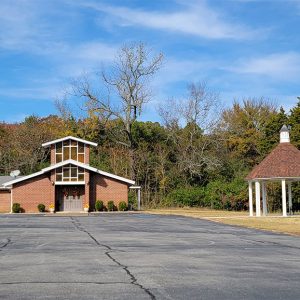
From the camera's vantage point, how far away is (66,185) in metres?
55.1

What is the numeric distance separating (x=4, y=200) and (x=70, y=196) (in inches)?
285

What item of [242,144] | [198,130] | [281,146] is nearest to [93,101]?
[198,130]

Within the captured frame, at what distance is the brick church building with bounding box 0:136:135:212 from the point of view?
53.7m

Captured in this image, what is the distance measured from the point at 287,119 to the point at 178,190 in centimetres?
1615

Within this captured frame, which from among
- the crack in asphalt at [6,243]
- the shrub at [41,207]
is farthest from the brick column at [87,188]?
the crack in asphalt at [6,243]

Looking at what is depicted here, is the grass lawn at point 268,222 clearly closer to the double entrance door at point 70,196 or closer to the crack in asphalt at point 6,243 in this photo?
the crack in asphalt at point 6,243

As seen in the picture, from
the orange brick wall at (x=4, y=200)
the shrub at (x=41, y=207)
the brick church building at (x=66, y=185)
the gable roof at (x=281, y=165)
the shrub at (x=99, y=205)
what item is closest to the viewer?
the gable roof at (x=281, y=165)

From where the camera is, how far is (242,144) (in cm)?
6825

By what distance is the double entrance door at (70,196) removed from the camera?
5509 cm

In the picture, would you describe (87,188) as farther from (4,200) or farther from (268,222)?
(268,222)

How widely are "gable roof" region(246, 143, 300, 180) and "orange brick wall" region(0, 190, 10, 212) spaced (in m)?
27.0

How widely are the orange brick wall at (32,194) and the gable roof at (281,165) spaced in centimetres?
2156

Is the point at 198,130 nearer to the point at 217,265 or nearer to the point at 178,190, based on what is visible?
the point at 178,190

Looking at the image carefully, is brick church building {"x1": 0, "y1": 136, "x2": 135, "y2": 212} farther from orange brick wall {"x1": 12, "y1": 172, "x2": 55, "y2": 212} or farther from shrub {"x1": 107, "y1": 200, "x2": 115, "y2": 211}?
shrub {"x1": 107, "y1": 200, "x2": 115, "y2": 211}
